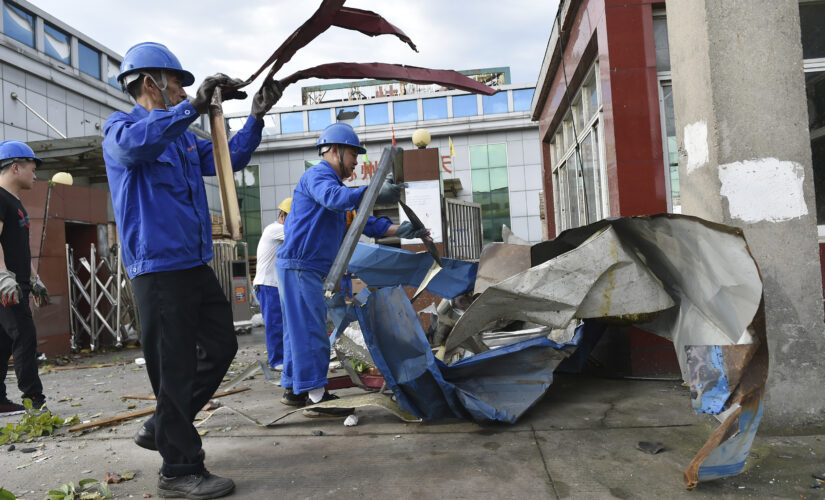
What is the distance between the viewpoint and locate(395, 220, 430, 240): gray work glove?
360 centimetres

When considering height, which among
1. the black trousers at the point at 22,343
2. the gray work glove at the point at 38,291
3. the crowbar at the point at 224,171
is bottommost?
the black trousers at the point at 22,343

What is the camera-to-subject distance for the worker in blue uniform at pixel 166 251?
2334mm

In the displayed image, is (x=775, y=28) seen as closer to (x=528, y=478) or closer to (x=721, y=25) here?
(x=721, y=25)

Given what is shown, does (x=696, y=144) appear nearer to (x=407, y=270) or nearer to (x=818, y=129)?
(x=818, y=129)

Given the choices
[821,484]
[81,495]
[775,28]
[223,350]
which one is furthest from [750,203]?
[81,495]

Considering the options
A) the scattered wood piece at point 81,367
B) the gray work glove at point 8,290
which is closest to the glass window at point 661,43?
the gray work glove at point 8,290

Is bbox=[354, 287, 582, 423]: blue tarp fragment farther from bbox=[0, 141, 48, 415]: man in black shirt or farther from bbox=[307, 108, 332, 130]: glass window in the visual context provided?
bbox=[307, 108, 332, 130]: glass window

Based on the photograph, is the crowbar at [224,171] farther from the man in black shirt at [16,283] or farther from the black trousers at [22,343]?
the black trousers at [22,343]

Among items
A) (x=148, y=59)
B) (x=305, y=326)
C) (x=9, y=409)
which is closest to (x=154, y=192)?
(x=148, y=59)

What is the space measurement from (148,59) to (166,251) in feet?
2.87

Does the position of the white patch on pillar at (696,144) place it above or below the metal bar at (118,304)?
above

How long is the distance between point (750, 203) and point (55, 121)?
15.0 metres

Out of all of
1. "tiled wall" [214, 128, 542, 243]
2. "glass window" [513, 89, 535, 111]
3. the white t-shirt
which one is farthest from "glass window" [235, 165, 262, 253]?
the white t-shirt

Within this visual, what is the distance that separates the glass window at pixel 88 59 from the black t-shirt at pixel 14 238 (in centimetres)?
1268
